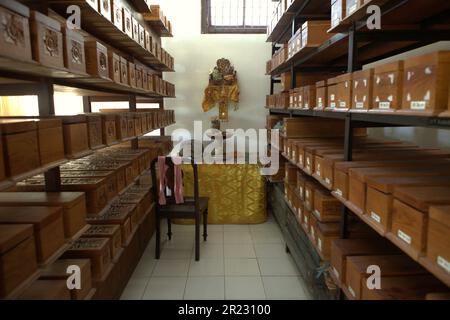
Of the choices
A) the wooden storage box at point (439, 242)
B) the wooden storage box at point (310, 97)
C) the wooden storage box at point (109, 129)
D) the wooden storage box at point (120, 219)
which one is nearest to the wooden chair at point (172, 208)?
the wooden storage box at point (120, 219)

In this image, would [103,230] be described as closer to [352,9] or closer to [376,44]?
[352,9]

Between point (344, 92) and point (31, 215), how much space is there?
5.54ft

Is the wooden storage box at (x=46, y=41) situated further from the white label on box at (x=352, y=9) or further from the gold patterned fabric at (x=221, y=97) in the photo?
the gold patterned fabric at (x=221, y=97)

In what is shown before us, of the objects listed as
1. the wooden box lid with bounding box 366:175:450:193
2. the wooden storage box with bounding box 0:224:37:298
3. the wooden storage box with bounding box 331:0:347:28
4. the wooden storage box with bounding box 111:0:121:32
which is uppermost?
the wooden storage box with bounding box 111:0:121:32

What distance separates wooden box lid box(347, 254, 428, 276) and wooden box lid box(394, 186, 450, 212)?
19.4 inches

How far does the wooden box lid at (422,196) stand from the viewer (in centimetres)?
110

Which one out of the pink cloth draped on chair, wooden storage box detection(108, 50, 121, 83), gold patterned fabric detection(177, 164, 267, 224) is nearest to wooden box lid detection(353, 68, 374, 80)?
wooden storage box detection(108, 50, 121, 83)

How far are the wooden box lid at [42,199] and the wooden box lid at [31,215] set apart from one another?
0.21ft

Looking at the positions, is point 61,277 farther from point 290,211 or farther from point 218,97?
point 218,97

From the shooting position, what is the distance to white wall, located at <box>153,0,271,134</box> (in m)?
5.20

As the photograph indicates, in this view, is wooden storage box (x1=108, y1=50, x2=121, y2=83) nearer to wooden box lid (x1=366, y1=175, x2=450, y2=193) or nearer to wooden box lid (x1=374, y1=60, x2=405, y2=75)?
wooden box lid (x1=374, y1=60, x2=405, y2=75)

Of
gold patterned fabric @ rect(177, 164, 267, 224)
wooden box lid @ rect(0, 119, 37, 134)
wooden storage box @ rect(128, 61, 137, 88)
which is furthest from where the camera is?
gold patterned fabric @ rect(177, 164, 267, 224)

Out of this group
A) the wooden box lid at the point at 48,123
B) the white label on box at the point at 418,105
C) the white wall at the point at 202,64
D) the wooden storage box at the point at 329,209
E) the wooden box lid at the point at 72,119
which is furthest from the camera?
the white wall at the point at 202,64
